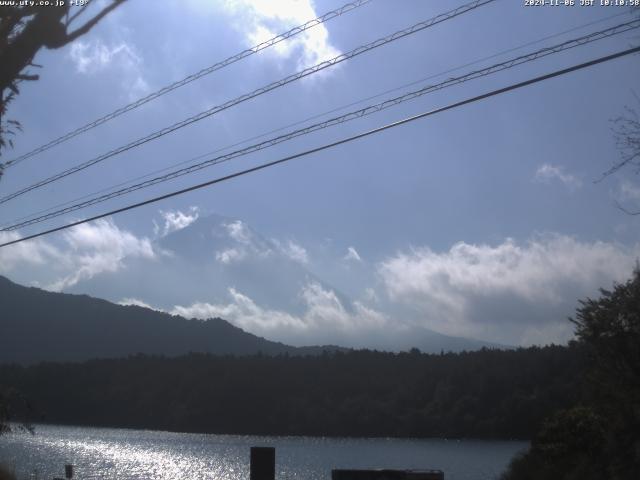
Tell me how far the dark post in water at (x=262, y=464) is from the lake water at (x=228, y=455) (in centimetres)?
3125

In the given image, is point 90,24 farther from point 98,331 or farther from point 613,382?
point 98,331

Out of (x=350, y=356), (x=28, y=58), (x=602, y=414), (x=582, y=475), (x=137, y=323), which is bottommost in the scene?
(x=582, y=475)

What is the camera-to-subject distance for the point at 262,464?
355 inches

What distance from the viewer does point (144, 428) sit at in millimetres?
106625

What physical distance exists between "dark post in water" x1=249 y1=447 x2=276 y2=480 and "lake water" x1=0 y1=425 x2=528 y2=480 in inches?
1230

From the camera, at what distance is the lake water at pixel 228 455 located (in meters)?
50.3

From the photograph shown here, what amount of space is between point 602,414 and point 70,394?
316 ft

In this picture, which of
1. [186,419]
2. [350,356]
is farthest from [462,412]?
[186,419]

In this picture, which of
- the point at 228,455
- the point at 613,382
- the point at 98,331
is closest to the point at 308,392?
the point at 228,455

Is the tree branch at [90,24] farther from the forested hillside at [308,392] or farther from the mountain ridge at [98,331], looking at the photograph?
the mountain ridge at [98,331]

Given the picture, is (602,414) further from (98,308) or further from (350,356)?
(98,308)

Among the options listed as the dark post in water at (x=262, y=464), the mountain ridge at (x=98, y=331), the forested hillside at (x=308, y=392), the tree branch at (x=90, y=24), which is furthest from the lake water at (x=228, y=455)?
the mountain ridge at (x=98, y=331)

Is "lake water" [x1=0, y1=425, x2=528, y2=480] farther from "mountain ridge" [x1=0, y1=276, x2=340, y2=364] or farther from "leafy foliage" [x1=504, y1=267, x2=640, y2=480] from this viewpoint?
"mountain ridge" [x1=0, y1=276, x2=340, y2=364]

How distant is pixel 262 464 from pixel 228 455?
2541 inches
